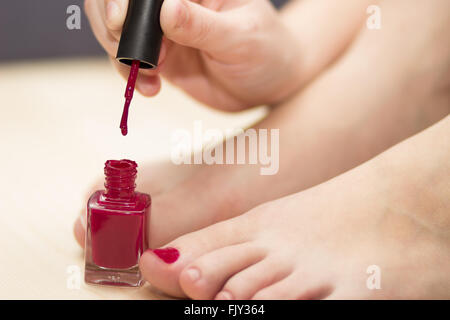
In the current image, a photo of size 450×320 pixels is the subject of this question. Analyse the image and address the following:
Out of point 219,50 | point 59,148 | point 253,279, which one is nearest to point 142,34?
point 219,50

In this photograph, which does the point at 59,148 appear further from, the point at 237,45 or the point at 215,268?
the point at 215,268

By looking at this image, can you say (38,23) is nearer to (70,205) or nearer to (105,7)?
(70,205)

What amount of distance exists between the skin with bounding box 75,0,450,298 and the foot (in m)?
0.12

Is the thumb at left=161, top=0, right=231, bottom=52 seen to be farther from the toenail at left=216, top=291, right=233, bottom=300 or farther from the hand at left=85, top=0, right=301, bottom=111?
the toenail at left=216, top=291, right=233, bottom=300

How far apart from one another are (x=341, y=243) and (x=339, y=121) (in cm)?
28

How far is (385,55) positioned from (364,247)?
38 cm

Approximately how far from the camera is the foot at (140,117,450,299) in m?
0.79

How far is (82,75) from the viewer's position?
1750mm

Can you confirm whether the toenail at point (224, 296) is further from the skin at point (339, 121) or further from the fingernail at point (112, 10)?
the fingernail at point (112, 10)

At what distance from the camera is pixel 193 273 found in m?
0.78

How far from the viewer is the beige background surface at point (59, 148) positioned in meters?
0.86

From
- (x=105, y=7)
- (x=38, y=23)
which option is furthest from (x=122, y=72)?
(x=38, y=23)

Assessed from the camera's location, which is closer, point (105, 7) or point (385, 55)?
point (105, 7)

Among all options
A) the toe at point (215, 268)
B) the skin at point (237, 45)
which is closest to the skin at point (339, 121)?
the skin at point (237, 45)
